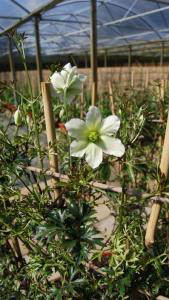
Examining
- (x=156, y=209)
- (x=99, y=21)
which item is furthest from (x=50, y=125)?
(x=99, y=21)

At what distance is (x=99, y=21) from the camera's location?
29.7 ft

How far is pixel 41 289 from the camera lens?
4.42ft

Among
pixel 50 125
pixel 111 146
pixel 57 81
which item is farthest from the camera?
pixel 50 125

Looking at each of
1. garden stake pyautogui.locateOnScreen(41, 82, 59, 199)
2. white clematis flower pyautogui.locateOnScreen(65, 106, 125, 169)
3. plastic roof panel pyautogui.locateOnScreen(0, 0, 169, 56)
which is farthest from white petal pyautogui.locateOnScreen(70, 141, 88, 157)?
plastic roof panel pyautogui.locateOnScreen(0, 0, 169, 56)

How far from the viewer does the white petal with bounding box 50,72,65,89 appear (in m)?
1.10

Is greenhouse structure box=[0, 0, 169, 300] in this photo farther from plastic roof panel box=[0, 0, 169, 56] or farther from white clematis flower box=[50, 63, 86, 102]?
plastic roof panel box=[0, 0, 169, 56]

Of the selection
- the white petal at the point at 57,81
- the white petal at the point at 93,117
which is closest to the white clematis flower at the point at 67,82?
the white petal at the point at 57,81

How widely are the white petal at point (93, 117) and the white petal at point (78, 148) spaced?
6cm

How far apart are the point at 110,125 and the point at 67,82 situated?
0.67 ft

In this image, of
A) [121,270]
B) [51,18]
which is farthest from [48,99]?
[51,18]

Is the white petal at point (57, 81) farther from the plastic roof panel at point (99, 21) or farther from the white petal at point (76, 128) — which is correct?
the plastic roof panel at point (99, 21)

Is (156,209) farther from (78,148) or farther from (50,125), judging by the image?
(50,125)

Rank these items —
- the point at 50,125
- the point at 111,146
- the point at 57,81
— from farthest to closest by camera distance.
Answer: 1. the point at 50,125
2. the point at 57,81
3. the point at 111,146

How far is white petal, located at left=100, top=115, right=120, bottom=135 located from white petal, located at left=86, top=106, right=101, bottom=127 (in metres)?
0.02
